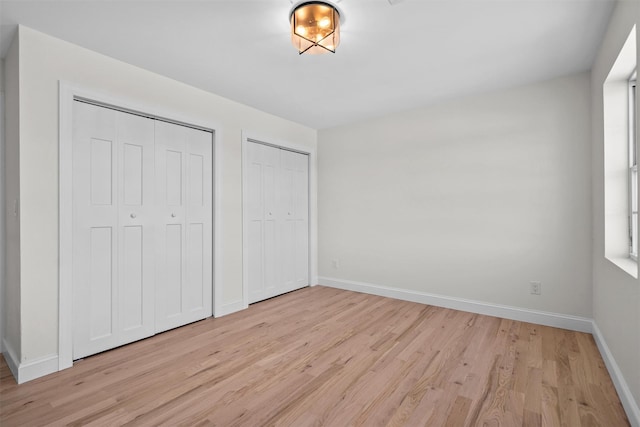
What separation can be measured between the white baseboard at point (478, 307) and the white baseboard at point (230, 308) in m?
1.53

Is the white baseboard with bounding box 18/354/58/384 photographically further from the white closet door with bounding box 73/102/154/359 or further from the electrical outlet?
the electrical outlet

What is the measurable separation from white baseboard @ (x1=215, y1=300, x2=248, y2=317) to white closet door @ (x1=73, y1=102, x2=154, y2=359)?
0.70 meters

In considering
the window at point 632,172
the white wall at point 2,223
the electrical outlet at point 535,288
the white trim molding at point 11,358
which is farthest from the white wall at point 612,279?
the white wall at point 2,223

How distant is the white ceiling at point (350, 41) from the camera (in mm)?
1950

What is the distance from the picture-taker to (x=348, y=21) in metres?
2.08

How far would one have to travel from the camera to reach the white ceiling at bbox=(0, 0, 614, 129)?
6.40 feet

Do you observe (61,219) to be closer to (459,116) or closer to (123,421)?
(123,421)

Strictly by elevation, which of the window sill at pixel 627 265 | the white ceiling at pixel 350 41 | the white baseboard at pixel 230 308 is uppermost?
the white ceiling at pixel 350 41

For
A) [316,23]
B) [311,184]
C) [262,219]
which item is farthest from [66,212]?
[311,184]

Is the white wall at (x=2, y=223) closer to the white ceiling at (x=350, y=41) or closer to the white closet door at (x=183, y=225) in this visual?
the white ceiling at (x=350, y=41)

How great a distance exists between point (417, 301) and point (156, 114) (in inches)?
139

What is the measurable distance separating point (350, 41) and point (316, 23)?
18.9 inches

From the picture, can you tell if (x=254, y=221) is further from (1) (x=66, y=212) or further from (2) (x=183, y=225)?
(1) (x=66, y=212)

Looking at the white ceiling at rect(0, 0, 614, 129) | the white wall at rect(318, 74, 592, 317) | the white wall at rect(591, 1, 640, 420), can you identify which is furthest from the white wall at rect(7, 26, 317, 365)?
the white wall at rect(591, 1, 640, 420)
